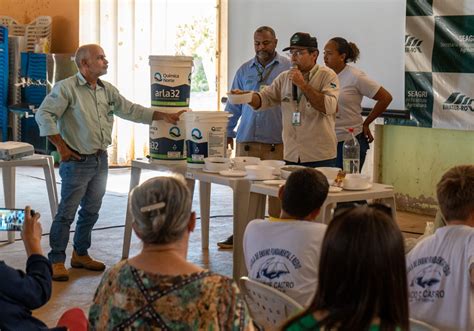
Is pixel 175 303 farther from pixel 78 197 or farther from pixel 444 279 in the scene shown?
pixel 78 197

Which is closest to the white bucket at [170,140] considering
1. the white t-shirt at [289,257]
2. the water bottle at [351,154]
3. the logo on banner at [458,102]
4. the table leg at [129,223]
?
the table leg at [129,223]

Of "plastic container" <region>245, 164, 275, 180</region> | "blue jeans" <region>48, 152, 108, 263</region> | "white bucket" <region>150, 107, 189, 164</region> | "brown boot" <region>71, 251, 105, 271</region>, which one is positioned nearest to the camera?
"plastic container" <region>245, 164, 275, 180</region>

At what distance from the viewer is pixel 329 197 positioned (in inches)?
169

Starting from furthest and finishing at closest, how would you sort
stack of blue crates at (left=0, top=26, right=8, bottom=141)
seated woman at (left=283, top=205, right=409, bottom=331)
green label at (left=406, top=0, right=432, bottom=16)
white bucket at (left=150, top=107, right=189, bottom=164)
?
stack of blue crates at (left=0, top=26, right=8, bottom=141) < green label at (left=406, top=0, right=432, bottom=16) < white bucket at (left=150, top=107, right=189, bottom=164) < seated woman at (left=283, top=205, right=409, bottom=331)

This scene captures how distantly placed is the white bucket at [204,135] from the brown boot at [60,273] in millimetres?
1037

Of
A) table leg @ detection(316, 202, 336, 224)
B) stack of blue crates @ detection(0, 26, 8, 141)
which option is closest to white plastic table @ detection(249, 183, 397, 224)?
table leg @ detection(316, 202, 336, 224)

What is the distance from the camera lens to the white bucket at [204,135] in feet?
16.9

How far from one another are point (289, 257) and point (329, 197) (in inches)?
46.5

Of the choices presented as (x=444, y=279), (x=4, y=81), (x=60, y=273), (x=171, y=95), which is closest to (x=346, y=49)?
(x=171, y=95)

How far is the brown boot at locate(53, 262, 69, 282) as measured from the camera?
210 inches

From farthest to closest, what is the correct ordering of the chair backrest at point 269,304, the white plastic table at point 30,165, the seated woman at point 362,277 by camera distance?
1. the white plastic table at point 30,165
2. the chair backrest at point 269,304
3. the seated woman at point 362,277

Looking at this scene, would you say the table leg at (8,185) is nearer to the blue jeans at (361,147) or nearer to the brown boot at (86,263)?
the brown boot at (86,263)

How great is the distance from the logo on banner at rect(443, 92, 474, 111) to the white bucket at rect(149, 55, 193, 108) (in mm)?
2733

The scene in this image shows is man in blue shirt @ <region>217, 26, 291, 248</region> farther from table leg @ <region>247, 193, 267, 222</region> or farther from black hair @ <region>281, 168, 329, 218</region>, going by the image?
black hair @ <region>281, 168, 329, 218</region>
